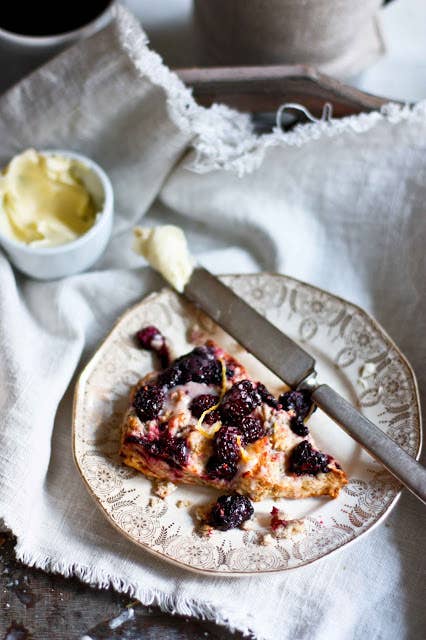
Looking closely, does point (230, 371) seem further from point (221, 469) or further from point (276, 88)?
point (276, 88)

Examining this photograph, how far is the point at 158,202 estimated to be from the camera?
2.02m

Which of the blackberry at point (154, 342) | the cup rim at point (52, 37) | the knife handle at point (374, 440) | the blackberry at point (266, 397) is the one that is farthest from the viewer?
the cup rim at point (52, 37)

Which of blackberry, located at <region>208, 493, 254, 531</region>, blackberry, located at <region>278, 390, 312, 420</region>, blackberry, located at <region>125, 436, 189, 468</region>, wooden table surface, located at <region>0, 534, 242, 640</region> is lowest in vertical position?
wooden table surface, located at <region>0, 534, 242, 640</region>

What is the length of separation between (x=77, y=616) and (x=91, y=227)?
0.83 metres

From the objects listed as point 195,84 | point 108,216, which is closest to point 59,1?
point 195,84

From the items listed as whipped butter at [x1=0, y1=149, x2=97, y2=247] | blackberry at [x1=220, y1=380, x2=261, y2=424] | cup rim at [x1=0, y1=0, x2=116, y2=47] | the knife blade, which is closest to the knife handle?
the knife blade

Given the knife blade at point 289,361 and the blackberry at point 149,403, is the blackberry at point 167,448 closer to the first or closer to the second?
the blackberry at point 149,403

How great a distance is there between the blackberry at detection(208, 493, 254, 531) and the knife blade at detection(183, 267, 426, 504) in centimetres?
25

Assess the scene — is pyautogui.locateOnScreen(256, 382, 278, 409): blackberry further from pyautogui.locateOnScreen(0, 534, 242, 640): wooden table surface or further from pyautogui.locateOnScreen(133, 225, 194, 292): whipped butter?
pyautogui.locateOnScreen(0, 534, 242, 640): wooden table surface

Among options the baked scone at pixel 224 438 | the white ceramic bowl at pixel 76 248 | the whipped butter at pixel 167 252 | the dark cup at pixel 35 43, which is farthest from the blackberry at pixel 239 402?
the dark cup at pixel 35 43

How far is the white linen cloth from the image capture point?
1.59 m

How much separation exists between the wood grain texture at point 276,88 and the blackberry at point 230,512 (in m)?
0.91

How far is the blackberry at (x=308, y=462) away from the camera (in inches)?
62.4

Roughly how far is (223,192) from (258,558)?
33.1 inches
